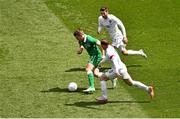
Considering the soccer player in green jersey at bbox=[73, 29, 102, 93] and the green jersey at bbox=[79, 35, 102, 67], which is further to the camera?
the green jersey at bbox=[79, 35, 102, 67]

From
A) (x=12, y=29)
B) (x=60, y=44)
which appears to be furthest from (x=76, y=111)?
(x=12, y=29)

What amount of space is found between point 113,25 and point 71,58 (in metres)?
3.21

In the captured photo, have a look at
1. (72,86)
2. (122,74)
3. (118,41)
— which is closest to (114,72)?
(122,74)

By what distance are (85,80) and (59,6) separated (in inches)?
443

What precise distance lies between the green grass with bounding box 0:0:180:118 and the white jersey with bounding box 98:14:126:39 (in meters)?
1.66

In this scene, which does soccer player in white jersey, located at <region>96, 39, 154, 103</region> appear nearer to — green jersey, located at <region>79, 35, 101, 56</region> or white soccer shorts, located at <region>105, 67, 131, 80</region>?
white soccer shorts, located at <region>105, 67, 131, 80</region>

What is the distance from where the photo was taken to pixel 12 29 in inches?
1227

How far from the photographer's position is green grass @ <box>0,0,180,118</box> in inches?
812

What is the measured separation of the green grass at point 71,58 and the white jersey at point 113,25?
1.66 m

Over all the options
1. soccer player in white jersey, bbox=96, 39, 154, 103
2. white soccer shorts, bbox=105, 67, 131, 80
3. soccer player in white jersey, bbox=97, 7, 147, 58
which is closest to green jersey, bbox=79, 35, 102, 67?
soccer player in white jersey, bbox=96, 39, 154, 103

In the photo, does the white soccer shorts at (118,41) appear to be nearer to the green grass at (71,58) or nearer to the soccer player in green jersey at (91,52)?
the green grass at (71,58)

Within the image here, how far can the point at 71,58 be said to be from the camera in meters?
26.9

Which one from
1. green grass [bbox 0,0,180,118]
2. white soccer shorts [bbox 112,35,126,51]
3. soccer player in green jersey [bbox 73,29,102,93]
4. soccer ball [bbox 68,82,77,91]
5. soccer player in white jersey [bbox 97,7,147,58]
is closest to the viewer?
green grass [bbox 0,0,180,118]

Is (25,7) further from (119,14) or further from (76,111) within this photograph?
(76,111)
